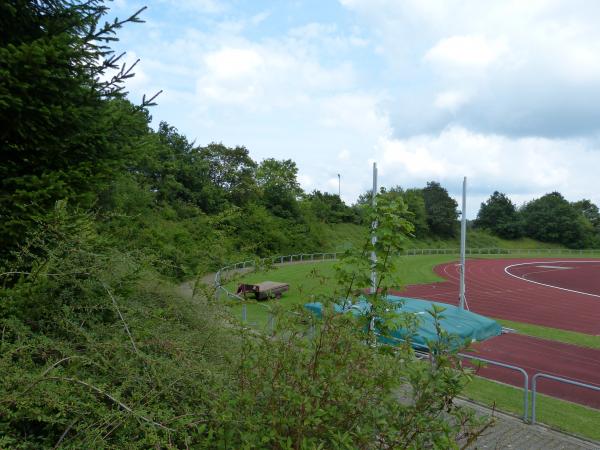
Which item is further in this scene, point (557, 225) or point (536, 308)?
point (557, 225)

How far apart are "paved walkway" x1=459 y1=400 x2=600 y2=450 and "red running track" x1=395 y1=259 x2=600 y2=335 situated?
5.12m

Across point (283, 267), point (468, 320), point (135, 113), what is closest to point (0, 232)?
point (135, 113)

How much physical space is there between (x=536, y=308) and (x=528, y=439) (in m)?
17.5

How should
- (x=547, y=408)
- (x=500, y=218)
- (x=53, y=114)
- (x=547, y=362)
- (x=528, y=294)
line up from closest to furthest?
1. (x=53, y=114)
2. (x=547, y=408)
3. (x=547, y=362)
4. (x=528, y=294)
5. (x=500, y=218)

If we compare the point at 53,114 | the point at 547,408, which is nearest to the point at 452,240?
the point at 547,408

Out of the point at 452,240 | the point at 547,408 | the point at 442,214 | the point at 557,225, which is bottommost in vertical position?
the point at 547,408

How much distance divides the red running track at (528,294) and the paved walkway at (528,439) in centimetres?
512

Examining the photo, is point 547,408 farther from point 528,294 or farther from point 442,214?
point 442,214

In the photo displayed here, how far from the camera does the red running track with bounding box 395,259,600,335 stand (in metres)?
20.0

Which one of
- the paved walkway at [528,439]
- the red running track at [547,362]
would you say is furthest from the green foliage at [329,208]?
the paved walkway at [528,439]

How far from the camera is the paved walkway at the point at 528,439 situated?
675 centimetres

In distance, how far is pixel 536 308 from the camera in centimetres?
2225

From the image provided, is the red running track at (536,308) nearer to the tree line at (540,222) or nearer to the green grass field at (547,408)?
the green grass field at (547,408)

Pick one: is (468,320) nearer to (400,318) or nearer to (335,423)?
(400,318)
